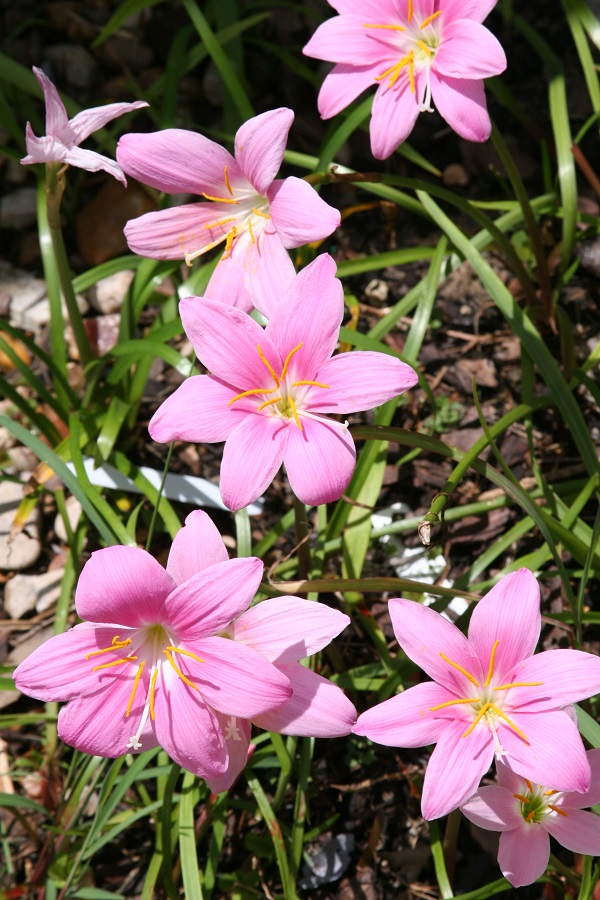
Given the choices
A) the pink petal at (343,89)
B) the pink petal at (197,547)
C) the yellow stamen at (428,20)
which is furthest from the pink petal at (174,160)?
the pink petal at (197,547)

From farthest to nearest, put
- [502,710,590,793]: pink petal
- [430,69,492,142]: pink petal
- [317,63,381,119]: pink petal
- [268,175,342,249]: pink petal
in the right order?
1. [317,63,381,119]: pink petal
2. [430,69,492,142]: pink petal
3. [268,175,342,249]: pink petal
4. [502,710,590,793]: pink petal

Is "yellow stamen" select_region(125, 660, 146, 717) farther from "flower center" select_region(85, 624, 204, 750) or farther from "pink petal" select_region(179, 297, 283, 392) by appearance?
"pink petal" select_region(179, 297, 283, 392)

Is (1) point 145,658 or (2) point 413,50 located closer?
(1) point 145,658

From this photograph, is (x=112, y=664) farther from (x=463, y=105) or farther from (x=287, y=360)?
Answer: (x=463, y=105)

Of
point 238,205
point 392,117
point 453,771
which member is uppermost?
point 392,117

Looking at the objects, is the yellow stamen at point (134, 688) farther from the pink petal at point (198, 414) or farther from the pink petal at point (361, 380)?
the pink petal at point (361, 380)

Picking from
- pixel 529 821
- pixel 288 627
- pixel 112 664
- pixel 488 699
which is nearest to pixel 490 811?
pixel 529 821

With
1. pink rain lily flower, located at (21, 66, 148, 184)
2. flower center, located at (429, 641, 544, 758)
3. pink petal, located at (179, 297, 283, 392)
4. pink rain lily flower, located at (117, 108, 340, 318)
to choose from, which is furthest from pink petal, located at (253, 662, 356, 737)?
pink rain lily flower, located at (21, 66, 148, 184)
